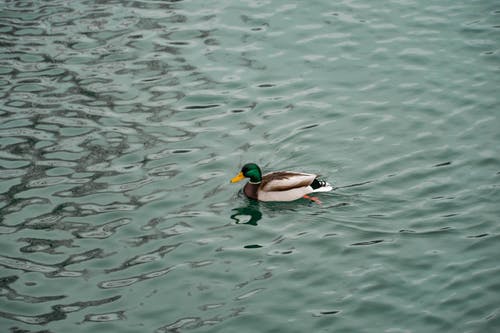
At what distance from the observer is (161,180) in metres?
13.8

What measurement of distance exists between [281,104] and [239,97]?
0.91 metres

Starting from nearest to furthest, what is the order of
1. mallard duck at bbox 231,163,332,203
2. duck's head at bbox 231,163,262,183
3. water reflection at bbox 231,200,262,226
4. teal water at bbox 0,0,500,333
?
teal water at bbox 0,0,500,333 → water reflection at bbox 231,200,262,226 → mallard duck at bbox 231,163,332,203 → duck's head at bbox 231,163,262,183

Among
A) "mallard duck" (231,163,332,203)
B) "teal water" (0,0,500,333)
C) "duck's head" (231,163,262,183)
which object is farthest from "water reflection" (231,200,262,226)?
"duck's head" (231,163,262,183)

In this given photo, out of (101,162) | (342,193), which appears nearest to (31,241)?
(101,162)

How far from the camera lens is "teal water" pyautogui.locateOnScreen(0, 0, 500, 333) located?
10891 millimetres

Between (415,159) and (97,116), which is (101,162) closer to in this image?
(97,116)

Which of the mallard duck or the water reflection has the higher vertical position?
the mallard duck

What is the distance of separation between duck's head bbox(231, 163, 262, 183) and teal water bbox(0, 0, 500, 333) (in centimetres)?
38

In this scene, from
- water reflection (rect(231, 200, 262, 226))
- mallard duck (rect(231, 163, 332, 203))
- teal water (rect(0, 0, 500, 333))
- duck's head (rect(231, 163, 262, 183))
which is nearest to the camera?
teal water (rect(0, 0, 500, 333))

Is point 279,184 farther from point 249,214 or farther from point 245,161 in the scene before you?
point 245,161

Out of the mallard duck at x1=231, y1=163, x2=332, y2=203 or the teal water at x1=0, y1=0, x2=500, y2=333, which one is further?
the mallard duck at x1=231, y1=163, x2=332, y2=203

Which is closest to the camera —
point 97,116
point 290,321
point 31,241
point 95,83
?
point 290,321

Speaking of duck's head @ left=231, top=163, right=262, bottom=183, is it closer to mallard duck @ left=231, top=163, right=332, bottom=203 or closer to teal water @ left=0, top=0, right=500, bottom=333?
mallard duck @ left=231, top=163, right=332, bottom=203

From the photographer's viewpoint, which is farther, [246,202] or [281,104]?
[281,104]
